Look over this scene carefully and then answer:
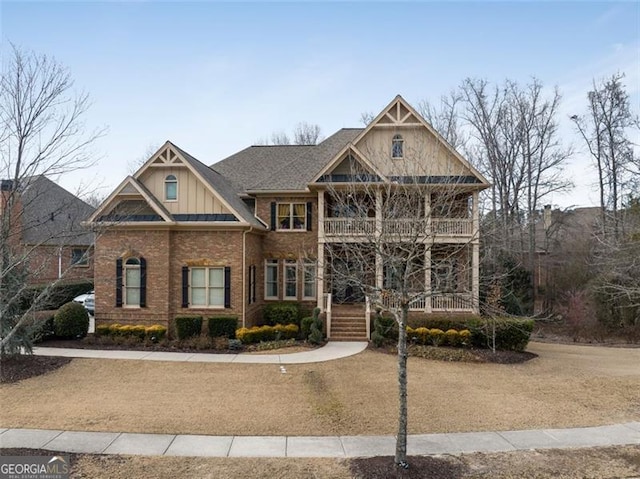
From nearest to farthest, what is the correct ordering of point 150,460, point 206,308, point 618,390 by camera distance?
point 150,460 < point 618,390 < point 206,308

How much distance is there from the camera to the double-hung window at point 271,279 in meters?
19.5

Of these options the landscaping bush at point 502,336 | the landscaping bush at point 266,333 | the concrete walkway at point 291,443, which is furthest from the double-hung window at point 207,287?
the landscaping bush at point 502,336

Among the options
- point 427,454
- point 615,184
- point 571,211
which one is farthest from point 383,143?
point 571,211

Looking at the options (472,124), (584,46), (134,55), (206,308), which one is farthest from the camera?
(472,124)

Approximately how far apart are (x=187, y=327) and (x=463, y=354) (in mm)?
10451

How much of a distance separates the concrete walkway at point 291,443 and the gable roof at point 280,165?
42.4ft

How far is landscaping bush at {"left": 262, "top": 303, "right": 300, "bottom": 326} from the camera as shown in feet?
58.2

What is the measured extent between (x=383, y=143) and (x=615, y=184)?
19.1 metres

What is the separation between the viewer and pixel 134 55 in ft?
39.3

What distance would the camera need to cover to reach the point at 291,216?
19406mm

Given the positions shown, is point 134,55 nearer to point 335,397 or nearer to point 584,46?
point 335,397

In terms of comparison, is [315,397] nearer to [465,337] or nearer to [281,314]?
[465,337]

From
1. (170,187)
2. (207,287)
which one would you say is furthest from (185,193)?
(207,287)

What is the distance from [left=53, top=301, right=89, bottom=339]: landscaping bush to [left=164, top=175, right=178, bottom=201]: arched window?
5634mm
